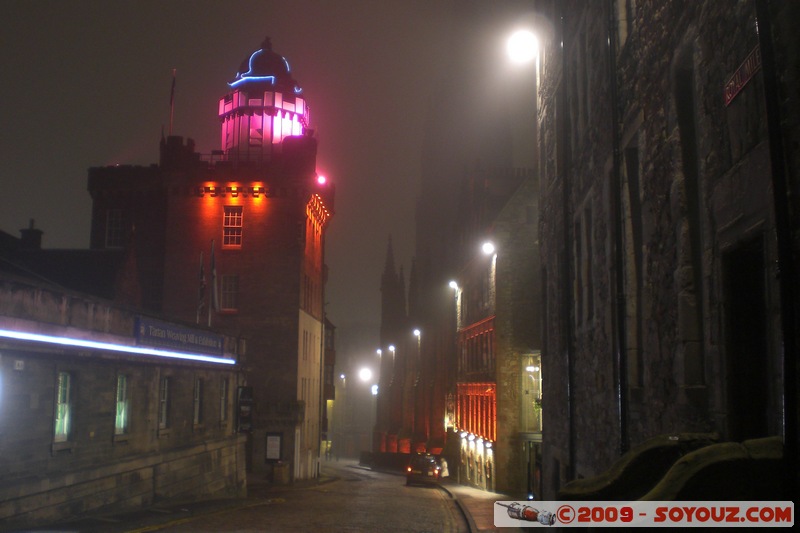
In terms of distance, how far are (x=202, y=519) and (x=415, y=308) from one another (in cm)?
8446

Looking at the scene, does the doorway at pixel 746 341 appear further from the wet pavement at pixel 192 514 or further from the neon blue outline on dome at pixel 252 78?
the neon blue outline on dome at pixel 252 78

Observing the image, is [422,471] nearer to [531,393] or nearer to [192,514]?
[531,393]

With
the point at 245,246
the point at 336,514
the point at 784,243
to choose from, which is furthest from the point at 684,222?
the point at 245,246

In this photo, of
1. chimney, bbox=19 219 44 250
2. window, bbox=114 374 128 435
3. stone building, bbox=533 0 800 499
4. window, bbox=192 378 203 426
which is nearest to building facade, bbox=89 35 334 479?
chimney, bbox=19 219 44 250

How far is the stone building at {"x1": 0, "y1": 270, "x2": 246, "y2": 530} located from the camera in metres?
18.9

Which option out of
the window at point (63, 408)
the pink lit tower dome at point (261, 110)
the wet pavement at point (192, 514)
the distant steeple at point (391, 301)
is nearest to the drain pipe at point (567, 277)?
the wet pavement at point (192, 514)

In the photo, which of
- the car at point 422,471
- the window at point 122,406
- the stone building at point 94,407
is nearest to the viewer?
the stone building at point 94,407

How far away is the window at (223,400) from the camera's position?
3681 centimetres

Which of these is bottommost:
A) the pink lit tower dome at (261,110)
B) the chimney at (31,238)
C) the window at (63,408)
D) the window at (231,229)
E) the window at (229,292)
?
the window at (63,408)

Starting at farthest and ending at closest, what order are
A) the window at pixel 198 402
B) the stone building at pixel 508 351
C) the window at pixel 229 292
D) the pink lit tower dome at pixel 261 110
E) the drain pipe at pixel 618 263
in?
the pink lit tower dome at pixel 261 110 → the window at pixel 229 292 → the stone building at pixel 508 351 → the window at pixel 198 402 → the drain pipe at pixel 618 263

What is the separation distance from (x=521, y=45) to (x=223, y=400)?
26.3 meters

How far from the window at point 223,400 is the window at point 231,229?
14.2 meters

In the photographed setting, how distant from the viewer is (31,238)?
43281 mm

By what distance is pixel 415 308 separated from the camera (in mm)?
107625
